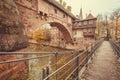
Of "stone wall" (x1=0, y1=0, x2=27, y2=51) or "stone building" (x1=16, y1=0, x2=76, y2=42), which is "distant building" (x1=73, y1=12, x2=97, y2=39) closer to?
"stone building" (x1=16, y1=0, x2=76, y2=42)

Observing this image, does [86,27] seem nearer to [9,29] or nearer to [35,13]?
[35,13]

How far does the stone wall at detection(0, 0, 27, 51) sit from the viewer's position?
214 inches

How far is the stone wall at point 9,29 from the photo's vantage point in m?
5.44

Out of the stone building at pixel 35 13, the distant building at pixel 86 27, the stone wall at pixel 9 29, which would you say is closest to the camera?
the stone wall at pixel 9 29

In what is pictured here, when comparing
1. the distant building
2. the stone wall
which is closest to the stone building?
the stone wall

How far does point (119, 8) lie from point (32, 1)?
34986mm

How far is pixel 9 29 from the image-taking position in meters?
5.82

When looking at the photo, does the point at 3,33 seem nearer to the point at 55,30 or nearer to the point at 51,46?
the point at 51,46

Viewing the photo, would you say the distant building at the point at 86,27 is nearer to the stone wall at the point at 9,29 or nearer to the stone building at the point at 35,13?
the stone building at the point at 35,13

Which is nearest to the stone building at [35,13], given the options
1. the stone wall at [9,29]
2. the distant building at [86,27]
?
the stone wall at [9,29]

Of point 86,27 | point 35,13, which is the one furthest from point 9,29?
point 86,27

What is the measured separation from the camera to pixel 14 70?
622 cm

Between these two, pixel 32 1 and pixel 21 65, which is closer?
pixel 21 65

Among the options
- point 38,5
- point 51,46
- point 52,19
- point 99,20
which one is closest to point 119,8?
point 99,20
